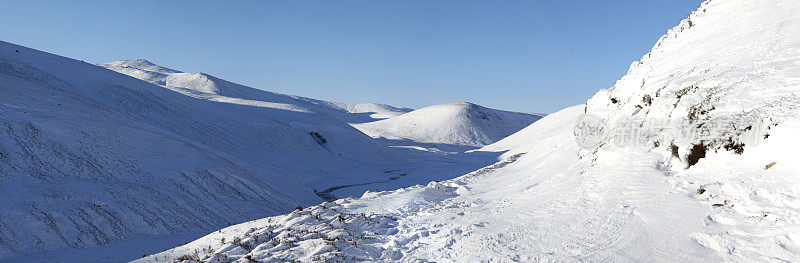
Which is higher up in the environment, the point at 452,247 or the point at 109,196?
the point at 452,247

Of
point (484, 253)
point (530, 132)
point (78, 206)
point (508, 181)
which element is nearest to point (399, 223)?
point (484, 253)

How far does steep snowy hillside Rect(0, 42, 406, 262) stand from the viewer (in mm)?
17297

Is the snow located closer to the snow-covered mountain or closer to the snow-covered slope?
the snow-covered mountain

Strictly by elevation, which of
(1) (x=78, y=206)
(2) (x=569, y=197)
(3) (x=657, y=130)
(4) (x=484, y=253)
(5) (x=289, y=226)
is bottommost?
(1) (x=78, y=206)

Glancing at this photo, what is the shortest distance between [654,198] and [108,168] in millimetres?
24918

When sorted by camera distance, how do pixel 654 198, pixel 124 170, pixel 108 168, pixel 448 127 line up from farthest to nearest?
1. pixel 448 127
2. pixel 124 170
3. pixel 108 168
4. pixel 654 198

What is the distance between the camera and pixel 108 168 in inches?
884

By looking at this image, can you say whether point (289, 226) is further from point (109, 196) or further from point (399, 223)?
point (109, 196)

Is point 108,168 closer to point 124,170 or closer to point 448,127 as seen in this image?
point 124,170

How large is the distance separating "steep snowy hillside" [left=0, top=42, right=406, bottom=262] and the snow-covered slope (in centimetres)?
4968

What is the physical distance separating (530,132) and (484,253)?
57.3 m

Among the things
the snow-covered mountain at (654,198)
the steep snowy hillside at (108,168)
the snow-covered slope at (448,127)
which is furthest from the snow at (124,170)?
the snow-covered slope at (448,127)

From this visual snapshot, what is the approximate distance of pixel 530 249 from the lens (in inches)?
316

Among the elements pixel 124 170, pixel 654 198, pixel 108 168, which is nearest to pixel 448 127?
pixel 124 170
